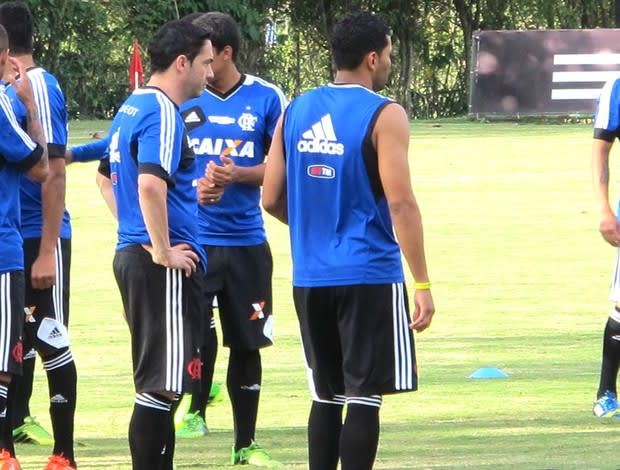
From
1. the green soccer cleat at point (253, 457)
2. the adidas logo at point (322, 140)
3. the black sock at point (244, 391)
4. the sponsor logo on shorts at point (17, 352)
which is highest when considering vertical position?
the adidas logo at point (322, 140)

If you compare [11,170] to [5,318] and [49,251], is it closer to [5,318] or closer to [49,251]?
[5,318]

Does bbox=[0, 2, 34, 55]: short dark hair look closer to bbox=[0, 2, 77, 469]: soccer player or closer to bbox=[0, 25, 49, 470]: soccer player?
bbox=[0, 2, 77, 469]: soccer player

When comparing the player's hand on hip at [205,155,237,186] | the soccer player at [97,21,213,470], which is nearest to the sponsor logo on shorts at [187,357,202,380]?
the soccer player at [97,21,213,470]

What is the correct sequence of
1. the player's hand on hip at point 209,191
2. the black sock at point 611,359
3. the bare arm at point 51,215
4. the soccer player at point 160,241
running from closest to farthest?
1. the soccer player at point 160,241
2. the bare arm at point 51,215
3. the player's hand on hip at point 209,191
4. the black sock at point 611,359

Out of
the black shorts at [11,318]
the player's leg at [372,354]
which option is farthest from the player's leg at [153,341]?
the player's leg at [372,354]

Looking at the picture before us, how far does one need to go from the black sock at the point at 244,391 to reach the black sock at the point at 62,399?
0.81 meters

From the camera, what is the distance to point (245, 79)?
310 inches

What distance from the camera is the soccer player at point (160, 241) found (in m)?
6.07

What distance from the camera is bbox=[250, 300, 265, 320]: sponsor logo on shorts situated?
7.78 meters

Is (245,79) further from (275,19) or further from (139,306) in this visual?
(275,19)

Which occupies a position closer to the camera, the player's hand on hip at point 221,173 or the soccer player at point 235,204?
the player's hand on hip at point 221,173

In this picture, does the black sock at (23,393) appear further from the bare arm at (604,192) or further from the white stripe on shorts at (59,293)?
the bare arm at (604,192)

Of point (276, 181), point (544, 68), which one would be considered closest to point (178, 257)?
point (276, 181)

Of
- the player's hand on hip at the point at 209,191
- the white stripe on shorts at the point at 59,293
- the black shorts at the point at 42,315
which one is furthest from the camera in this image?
the player's hand on hip at the point at 209,191
